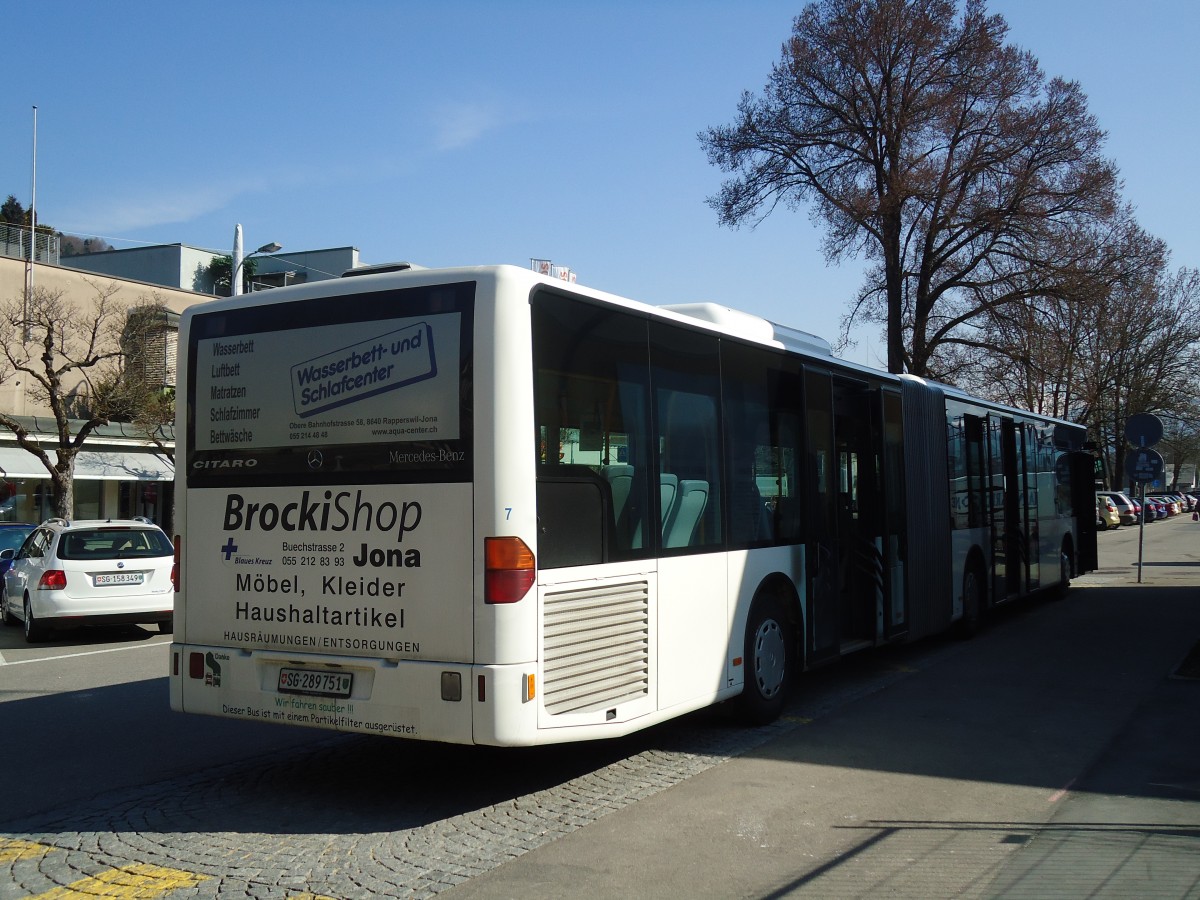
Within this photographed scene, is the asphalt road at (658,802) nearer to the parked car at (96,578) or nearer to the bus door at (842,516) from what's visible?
the bus door at (842,516)

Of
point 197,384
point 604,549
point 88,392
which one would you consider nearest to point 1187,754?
point 604,549

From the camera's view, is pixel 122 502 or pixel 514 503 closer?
pixel 514 503

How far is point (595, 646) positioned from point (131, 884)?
106 inches

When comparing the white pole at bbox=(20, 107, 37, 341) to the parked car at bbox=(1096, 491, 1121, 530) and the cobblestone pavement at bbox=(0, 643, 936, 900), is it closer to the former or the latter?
the cobblestone pavement at bbox=(0, 643, 936, 900)

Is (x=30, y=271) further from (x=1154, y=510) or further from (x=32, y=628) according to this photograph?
(x=1154, y=510)

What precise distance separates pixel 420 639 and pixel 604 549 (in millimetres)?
1214

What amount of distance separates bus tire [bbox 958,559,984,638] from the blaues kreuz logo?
905 centimetres

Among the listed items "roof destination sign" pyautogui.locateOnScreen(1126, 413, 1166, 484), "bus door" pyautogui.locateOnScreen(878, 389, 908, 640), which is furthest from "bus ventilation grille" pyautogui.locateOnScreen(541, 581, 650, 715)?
"roof destination sign" pyautogui.locateOnScreen(1126, 413, 1166, 484)

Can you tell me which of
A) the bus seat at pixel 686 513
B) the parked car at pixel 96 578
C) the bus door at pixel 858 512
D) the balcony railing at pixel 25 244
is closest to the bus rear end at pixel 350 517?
the bus seat at pixel 686 513

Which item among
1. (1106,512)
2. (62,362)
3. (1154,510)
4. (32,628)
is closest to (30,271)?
(62,362)

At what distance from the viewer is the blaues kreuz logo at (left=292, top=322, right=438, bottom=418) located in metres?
6.35

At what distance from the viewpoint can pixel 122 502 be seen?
35.0 meters

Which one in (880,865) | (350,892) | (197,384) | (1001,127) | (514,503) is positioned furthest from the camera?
(1001,127)

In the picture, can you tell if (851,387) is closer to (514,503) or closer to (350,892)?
(514,503)
